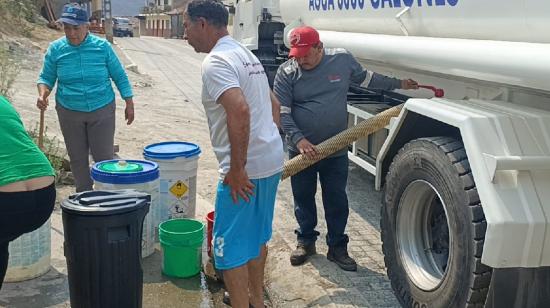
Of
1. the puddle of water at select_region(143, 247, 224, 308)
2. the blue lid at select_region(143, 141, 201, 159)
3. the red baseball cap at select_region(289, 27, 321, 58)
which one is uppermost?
the red baseball cap at select_region(289, 27, 321, 58)

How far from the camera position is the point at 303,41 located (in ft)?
13.1

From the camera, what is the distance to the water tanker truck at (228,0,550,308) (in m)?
2.56

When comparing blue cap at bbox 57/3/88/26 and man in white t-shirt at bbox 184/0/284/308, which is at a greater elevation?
blue cap at bbox 57/3/88/26

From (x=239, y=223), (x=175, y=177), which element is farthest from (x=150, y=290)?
(x=239, y=223)

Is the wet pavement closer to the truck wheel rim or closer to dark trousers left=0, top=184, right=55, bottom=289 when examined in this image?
dark trousers left=0, top=184, right=55, bottom=289

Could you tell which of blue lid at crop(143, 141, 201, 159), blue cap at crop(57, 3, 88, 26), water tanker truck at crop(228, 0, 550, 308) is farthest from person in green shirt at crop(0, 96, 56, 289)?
blue cap at crop(57, 3, 88, 26)

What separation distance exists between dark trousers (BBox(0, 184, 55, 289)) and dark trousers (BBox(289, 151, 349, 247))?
6.41 ft

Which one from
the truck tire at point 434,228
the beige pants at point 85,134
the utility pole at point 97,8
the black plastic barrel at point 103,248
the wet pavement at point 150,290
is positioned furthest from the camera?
the utility pole at point 97,8

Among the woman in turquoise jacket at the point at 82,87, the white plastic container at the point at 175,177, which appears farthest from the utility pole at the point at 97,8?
the white plastic container at the point at 175,177

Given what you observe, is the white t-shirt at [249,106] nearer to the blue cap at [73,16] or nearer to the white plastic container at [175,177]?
the white plastic container at [175,177]

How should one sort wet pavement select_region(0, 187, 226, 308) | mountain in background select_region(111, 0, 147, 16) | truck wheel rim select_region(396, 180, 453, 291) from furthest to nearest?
mountain in background select_region(111, 0, 147, 16)
wet pavement select_region(0, 187, 226, 308)
truck wheel rim select_region(396, 180, 453, 291)

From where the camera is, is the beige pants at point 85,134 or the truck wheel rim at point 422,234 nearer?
the truck wheel rim at point 422,234

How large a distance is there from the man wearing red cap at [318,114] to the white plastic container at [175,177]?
0.79 metres

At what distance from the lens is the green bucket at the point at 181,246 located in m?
4.12
